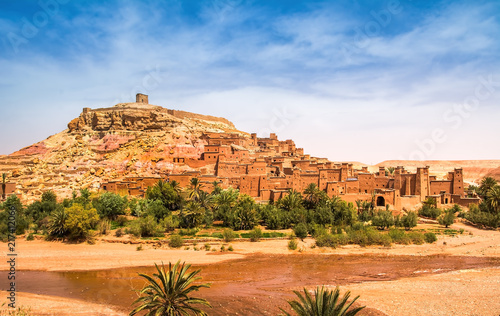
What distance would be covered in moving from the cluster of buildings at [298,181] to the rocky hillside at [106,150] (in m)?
2.70

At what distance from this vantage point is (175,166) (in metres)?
42.7

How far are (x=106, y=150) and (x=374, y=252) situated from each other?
36272mm

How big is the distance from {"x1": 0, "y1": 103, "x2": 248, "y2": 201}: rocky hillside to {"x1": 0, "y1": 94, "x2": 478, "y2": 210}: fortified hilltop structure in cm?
12

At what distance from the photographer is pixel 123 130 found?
50.9 metres

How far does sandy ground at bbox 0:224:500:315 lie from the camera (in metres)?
15.3

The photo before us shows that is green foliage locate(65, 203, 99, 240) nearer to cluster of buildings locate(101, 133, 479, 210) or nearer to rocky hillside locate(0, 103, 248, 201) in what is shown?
cluster of buildings locate(101, 133, 479, 210)

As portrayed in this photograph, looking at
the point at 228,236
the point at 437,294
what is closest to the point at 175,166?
the point at 228,236

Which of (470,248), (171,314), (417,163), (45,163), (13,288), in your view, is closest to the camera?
(171,314)

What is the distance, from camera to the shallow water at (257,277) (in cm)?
1658

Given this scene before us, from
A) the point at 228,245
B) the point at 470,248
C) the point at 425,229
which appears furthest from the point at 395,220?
the point at 228,245

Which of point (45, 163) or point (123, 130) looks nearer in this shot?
point (45, 163)

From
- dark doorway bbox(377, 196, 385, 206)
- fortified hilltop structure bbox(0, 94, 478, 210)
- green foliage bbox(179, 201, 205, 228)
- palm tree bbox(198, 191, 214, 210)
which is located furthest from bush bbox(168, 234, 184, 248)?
Result: dark doorway bbox(377, 196, 385, 206)

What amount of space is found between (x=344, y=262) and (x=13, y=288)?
62.7ft

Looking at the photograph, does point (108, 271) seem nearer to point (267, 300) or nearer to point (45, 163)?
point (267, 300)
